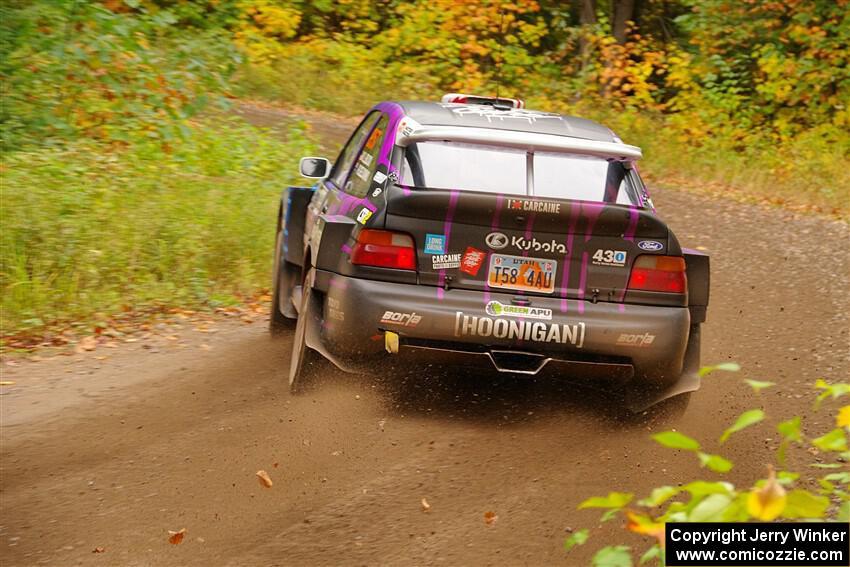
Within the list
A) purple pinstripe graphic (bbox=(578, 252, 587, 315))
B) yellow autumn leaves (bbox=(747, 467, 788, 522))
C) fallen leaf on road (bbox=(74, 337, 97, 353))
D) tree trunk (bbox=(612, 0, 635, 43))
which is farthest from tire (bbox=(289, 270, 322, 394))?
tree trunk (bbox=(612, 0, 635, 43))

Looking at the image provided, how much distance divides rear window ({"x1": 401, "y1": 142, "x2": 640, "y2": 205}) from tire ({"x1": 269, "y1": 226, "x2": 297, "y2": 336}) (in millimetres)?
2229

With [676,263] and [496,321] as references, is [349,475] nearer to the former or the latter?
[496,321]

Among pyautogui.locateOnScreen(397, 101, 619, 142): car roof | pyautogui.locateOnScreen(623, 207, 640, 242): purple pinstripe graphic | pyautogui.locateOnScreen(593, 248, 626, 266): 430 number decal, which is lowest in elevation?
pyautogui.locateOnScreen(593, 248, 626, 266): 430 number decal

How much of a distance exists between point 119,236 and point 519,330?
5.11 m

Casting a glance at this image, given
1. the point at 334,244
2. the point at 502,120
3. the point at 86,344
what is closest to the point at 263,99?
the point at 86,344

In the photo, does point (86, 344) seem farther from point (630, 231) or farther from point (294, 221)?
point (630, 231)

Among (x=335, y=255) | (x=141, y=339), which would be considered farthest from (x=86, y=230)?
(x=335, y=255)

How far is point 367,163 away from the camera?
21.6ft

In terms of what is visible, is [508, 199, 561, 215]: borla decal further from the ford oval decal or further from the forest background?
the forest background

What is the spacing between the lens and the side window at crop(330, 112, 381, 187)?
7.17 m

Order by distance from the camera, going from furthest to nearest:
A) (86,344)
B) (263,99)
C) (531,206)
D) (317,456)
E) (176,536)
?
(263,99) < (86,344) < (531,206) < (317,456) < (176,536)

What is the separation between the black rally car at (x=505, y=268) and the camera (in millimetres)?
5637

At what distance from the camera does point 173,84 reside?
46.9 ft

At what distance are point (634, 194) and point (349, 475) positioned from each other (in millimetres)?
2241
